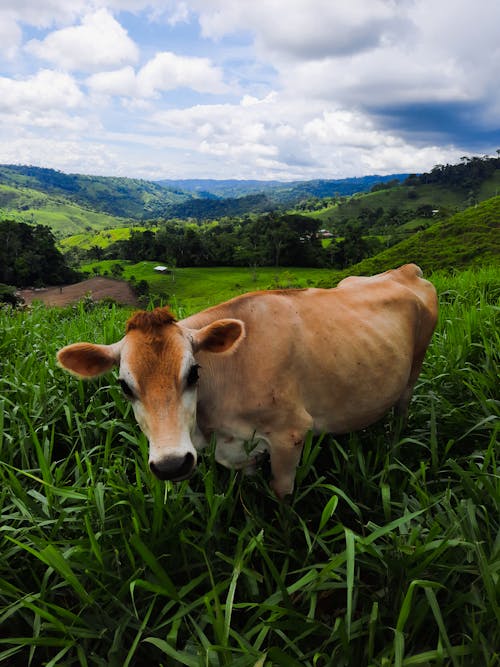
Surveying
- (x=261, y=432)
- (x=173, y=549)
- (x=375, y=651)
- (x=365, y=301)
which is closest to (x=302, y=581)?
(x=375, y=651)

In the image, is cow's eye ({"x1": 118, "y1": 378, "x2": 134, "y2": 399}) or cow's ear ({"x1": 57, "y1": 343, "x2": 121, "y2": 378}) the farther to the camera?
cow's ear ({"x1": 57, "y1": 343, "x2": 121, "y2": 378})

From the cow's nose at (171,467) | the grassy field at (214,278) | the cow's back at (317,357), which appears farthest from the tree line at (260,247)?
the cow's nose at (171,467)

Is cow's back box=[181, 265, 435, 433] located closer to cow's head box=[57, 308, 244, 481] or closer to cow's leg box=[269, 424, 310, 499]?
cow's leg box=[269, 424, 310, 499]

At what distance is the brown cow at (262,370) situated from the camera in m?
2.96

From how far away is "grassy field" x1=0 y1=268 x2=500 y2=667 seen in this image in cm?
247

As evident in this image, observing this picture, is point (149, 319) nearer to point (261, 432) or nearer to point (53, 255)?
point (261, 432)

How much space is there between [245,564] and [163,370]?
4.42 ft

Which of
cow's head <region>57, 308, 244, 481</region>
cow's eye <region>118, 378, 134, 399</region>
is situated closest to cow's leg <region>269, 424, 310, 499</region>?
Answer: cow's head <region>57, 308, 244, 481</region>

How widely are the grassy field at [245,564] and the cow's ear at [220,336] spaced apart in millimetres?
883

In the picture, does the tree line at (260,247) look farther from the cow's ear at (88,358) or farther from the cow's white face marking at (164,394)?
the cow's white face marking at (164,394)

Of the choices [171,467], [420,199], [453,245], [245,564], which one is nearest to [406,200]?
[420,199]

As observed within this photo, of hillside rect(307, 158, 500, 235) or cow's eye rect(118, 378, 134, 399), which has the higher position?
hillside rect(307, 158, 500, 235)

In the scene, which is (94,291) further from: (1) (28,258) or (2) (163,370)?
(2) (163,370)

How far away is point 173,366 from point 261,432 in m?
1.03
